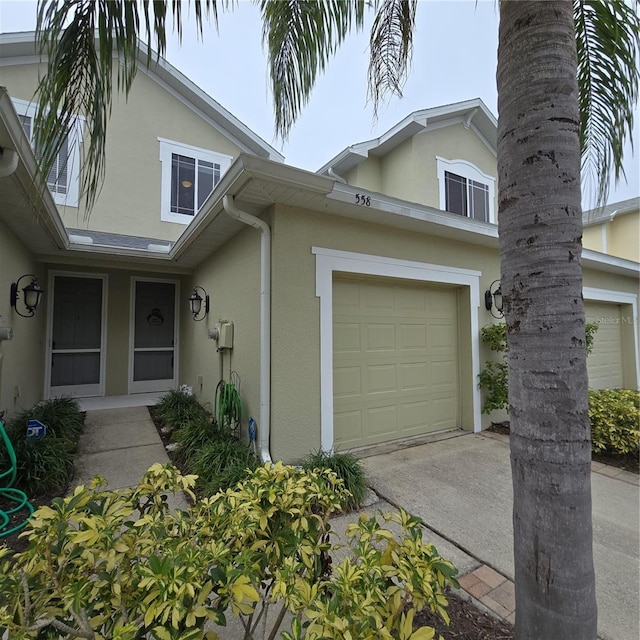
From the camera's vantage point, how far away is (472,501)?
3.16 m

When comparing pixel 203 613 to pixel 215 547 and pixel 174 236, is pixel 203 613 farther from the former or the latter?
pixel 174 236

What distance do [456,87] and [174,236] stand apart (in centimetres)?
669

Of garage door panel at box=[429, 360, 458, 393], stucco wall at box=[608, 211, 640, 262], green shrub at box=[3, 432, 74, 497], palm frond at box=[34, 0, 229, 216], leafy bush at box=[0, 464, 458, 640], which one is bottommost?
green shrub at box=[3, 432, 74, 497]

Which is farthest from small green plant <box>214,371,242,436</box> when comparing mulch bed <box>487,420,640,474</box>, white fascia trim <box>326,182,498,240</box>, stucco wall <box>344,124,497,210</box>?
stucco wall <box>344,124,497,210</box>

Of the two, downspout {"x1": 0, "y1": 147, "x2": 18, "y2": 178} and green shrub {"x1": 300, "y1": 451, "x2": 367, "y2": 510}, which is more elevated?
downspout {"x1": 0, "y1": 147, "x2": 18, "y2": 178}

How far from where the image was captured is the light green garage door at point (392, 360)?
170 inches

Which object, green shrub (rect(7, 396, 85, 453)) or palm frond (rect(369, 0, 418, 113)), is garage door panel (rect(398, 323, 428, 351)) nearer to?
palm frond (rect(369, 0, 418, 113))

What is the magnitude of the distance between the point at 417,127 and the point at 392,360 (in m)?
6.40

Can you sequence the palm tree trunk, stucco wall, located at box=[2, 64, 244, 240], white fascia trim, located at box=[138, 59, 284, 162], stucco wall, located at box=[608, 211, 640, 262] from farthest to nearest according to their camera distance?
stucco wall, located at box=[608, 211, 640, 262], white fascia trim, located at box=[138, 59, 284, 162], stucco wall, located at box=[2, 64, 244, 240], the palm tree trunk

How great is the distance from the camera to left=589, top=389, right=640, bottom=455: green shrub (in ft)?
14.1

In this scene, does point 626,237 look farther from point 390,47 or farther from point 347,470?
point 347,470

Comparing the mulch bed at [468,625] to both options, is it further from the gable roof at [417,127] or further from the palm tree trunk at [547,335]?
the gable roof at [417,127]

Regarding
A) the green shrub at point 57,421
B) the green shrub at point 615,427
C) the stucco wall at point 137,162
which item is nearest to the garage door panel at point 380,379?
the green shrub at point 615,427

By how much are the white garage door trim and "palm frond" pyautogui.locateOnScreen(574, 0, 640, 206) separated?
4.82 m
